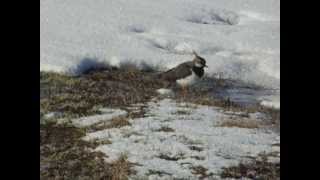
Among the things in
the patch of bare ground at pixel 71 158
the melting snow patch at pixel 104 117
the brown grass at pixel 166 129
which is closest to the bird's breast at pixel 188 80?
the brown grass at pixel 166 129

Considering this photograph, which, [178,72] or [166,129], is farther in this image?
[178,72]

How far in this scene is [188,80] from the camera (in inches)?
230

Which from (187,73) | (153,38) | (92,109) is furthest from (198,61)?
(92,109)

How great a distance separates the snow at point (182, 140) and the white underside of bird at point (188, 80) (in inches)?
9.1

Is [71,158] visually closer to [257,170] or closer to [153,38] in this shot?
[153,38]

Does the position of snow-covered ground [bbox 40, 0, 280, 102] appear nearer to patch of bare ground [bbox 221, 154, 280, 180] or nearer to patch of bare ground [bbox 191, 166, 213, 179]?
patch of bare ground [bbox 221, 154, 280, 180]

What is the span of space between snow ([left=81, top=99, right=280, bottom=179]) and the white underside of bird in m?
0.23

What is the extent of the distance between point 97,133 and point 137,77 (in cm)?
73

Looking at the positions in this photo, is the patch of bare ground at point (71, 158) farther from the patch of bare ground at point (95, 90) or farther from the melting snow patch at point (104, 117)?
the patch of bare ground at point (95, 90)

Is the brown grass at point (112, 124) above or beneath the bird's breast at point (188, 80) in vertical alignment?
beneath

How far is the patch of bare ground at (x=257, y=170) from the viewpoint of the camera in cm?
557

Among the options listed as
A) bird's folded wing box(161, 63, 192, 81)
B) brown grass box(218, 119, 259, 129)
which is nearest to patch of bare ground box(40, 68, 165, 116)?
bird's folded wing box(161, 63, 192, 81)

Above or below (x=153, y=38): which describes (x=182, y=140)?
below

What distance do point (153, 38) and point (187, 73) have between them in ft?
1.76
